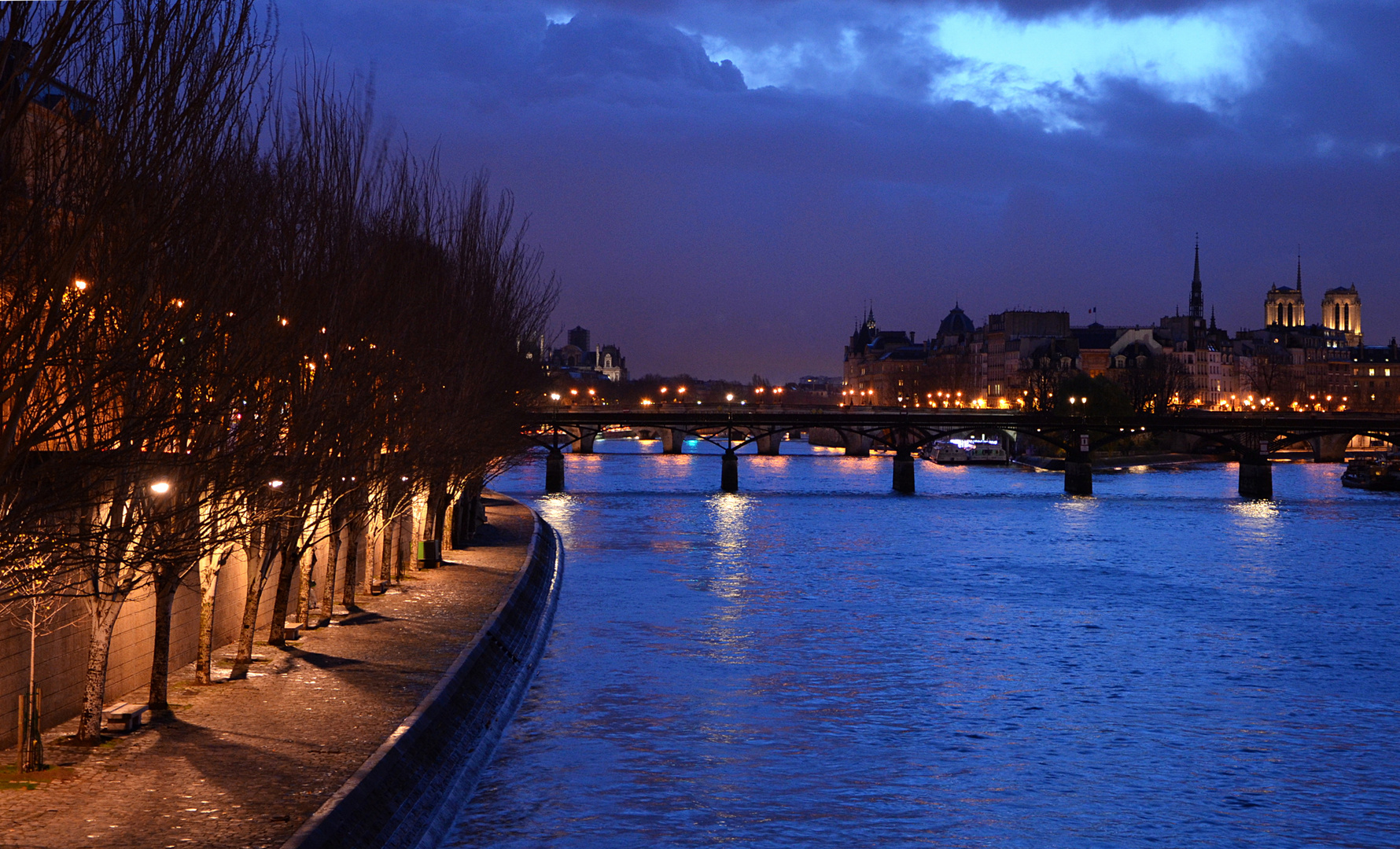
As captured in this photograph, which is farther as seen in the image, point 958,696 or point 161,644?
point 958,696

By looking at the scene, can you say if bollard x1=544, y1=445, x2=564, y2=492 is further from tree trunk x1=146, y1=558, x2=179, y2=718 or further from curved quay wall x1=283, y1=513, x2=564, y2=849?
A: tree trunk x1=146, y1=558, x2=179, y2=718

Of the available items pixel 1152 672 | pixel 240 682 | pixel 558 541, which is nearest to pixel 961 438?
pixel 558 541

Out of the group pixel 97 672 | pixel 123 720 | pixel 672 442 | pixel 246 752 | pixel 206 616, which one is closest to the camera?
pixel 246 752

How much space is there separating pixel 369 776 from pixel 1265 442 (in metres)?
77.6

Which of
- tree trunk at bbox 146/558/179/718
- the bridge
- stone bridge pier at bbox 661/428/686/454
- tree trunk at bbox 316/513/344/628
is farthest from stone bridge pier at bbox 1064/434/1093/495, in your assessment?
tree trunk at bbox 146/558/179/718

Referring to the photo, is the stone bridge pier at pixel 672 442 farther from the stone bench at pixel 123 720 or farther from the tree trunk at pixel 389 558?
the stone bench at pixel 123 720

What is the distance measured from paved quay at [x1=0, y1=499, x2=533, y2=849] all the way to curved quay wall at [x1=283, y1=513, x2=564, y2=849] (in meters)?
0.23

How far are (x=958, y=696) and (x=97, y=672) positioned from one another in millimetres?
14194

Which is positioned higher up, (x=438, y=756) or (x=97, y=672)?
(x=97, y=672)

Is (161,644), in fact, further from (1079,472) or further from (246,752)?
(1079,472)

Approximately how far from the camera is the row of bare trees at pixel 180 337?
915 cm

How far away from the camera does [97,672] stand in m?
14.9

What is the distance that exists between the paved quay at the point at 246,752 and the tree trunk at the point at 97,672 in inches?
10.1

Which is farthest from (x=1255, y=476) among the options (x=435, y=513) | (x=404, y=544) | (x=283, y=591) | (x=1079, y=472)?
(x=283, y=591)
